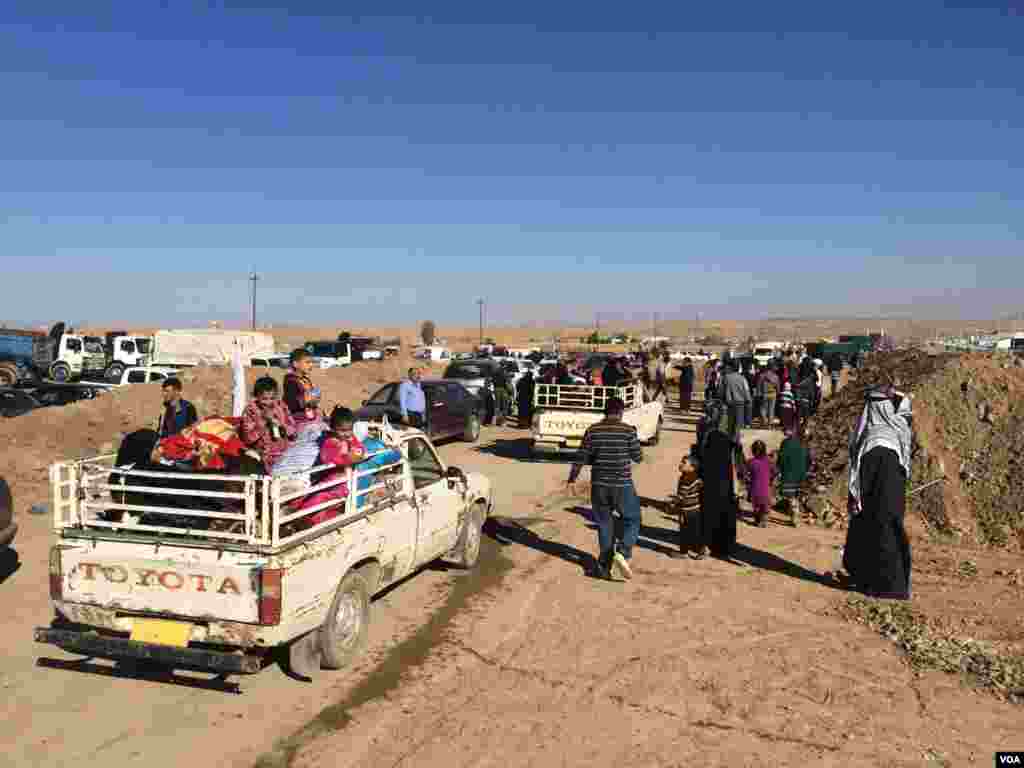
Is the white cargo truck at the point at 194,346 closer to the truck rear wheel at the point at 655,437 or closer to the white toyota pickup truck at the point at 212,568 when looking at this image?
the truck rear wheel at the point at 655,437

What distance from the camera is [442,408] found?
57.7 feet

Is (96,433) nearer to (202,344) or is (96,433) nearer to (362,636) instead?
(362,636)

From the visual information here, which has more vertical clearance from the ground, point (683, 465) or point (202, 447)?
point (202, 447)

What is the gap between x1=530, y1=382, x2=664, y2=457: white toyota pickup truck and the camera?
51.1ft

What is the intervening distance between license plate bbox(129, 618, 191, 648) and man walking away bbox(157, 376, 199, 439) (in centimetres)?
385

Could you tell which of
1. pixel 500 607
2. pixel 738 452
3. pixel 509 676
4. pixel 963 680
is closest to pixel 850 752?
pixel 963 680

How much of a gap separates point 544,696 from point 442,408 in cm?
1245

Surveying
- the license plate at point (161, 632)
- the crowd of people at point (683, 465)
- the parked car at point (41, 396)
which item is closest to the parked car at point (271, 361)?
the parked car at point (41, 396)

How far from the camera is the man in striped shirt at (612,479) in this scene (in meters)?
7.88

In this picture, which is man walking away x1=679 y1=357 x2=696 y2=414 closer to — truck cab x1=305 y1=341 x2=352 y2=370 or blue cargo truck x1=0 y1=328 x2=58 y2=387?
truck cab x1=305 y1=341 x2=352 y2=370

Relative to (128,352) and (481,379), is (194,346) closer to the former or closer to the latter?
(128,352)

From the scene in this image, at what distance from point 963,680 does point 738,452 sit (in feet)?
13.0

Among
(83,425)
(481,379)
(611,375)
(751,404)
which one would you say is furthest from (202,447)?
(751,404)

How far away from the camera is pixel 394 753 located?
460 cm
